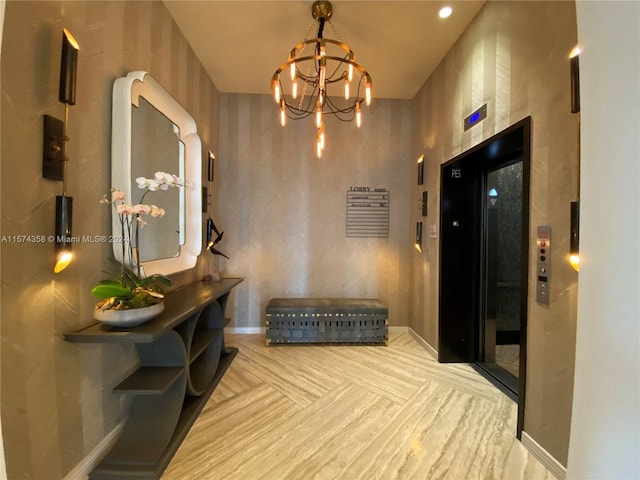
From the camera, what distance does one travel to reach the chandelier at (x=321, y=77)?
79.4 inches

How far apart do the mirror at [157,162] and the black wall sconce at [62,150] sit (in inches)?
13.0

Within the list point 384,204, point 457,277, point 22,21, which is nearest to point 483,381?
point 457,277

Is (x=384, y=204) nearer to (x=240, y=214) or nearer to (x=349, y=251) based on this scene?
(x=349, y=251)

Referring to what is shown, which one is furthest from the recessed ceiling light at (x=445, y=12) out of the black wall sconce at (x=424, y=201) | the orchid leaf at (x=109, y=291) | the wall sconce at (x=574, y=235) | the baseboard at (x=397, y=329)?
the baseboard at (x=397, y=329)

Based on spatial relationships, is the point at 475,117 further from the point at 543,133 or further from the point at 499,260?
the point at 499,260

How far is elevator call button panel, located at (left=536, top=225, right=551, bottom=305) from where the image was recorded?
1.67m

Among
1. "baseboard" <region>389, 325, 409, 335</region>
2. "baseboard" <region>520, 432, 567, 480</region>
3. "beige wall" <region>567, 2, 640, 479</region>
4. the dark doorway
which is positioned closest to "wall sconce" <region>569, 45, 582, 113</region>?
"beige wall" <region>567, 2, 640, 479</region>

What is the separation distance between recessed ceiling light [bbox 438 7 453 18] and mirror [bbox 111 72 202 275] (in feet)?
8.21

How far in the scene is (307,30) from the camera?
2.60 metres

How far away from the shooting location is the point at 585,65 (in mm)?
680

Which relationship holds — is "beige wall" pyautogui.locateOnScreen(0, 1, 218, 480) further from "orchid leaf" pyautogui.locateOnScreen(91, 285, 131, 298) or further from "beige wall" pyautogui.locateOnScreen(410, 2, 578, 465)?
"beige wall" pyautogui.locateOnScreen(410, 2, 578, 465)

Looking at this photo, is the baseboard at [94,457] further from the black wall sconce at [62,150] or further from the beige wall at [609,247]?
the beige wall at [609,247]

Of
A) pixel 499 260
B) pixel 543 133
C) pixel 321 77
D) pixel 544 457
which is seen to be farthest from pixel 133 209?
pixel 499 260

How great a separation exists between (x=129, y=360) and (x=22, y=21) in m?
1.91
